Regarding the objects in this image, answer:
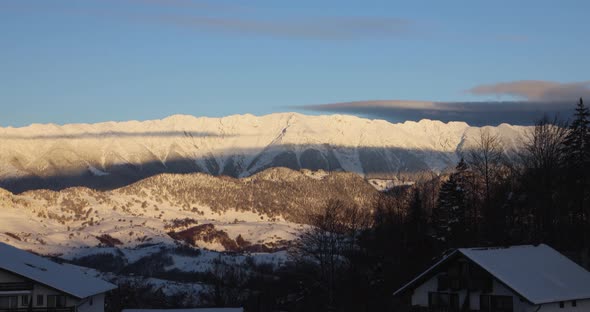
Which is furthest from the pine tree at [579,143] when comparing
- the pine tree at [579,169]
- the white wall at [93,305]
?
the white wall at [93,305]

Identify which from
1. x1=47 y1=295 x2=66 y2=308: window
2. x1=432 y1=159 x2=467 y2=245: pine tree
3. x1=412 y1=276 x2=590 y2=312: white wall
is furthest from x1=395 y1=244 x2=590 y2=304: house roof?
x1=432 y1=159 x2=467 y2=245: pine tree

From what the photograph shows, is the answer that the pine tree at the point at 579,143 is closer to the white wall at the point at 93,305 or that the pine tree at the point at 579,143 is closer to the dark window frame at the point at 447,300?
the dark window frame at the point at 447,300

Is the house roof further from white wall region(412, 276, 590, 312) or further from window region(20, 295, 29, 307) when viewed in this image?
window region(20, 295, 29, 307)

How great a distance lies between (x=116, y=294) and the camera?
375 feet

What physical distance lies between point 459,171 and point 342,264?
18647 mm

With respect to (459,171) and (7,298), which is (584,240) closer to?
(459,171)

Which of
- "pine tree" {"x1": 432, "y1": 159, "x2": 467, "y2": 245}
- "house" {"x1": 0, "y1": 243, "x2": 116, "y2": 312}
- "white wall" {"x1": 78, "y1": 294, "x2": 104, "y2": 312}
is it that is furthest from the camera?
"pine tree" {"x1": 432, "y1": 159, "x2": 467, "y2": 245}

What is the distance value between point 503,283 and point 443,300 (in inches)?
268

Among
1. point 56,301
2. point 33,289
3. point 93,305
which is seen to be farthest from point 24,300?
point 93,305

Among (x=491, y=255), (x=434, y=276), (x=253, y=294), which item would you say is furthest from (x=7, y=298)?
(x=253, y=294)

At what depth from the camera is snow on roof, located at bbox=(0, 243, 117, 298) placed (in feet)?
202

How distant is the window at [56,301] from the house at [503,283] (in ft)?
81.6

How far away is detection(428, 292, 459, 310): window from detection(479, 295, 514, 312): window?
7.31 ft

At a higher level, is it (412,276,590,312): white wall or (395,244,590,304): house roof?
(395,244,590,304): house roof
